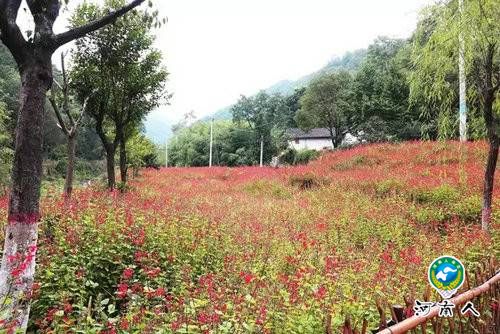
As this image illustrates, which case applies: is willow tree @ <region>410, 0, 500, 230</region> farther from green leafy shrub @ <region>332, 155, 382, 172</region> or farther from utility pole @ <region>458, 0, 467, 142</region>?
green leafy shrub @ <region>332, 155, 382, 172</region>

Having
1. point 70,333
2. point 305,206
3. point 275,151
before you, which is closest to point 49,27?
point 70,333

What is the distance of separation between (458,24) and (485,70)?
928mm

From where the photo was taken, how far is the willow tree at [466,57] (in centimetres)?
679

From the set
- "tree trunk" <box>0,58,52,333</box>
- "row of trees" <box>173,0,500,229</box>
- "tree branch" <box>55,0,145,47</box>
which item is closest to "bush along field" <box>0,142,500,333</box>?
"tree trunk" <box>0,58,52,333</box>

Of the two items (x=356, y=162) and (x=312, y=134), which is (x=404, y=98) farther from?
(x=312, y=134)

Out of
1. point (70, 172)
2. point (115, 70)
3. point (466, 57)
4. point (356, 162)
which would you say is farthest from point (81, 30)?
point (356, 162)

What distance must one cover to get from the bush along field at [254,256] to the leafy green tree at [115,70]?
470 cm

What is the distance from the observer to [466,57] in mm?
6961

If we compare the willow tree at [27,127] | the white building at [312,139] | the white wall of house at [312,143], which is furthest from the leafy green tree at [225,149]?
the willow tree at [27,127]

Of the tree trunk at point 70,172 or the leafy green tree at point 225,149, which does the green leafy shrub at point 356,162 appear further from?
the leafy green tree at point 225,149

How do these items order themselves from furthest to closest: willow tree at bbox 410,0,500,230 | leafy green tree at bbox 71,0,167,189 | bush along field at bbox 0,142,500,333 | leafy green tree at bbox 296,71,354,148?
A: leafy green tree at bbox 296,71,354,148 → leafy green tree at bbox 71,0,167,189 → willow tree at bbox 410,0,500,230 → bush along field at bbox 0,142,500,333

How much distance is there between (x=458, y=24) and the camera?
273 inches

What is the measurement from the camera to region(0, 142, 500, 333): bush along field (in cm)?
350

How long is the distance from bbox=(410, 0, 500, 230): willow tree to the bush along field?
2137mm
